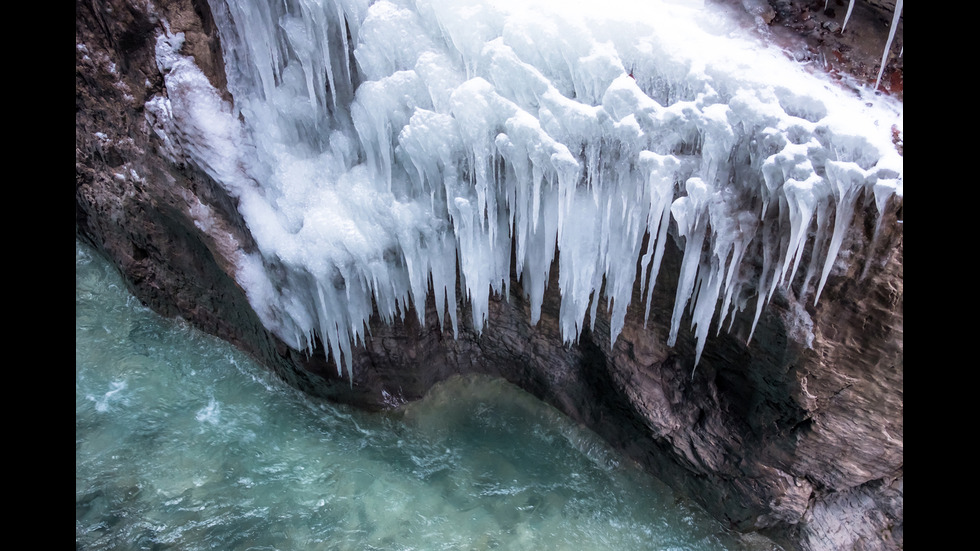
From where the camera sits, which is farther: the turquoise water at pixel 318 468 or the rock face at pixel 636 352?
the turquoise water at pixel 318 468

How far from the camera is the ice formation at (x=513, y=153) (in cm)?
341

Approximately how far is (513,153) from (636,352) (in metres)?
1.74

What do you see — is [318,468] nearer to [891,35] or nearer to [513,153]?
[513,153]

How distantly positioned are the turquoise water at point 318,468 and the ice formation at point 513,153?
83 cm

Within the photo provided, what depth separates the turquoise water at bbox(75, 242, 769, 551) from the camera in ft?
14.5

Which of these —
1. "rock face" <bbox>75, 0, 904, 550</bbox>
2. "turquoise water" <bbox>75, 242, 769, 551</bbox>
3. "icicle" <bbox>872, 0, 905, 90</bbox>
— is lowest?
"turquoise water" <bbox>75, 242, 769, 551</bbox>

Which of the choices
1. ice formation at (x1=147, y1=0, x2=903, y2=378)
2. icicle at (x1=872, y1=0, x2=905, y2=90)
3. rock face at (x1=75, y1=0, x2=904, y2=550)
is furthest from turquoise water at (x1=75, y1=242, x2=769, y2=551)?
icicle at (x1=872, y1=0, x2=905, y2=90)

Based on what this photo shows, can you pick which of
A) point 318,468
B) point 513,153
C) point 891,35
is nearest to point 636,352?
point 513,153

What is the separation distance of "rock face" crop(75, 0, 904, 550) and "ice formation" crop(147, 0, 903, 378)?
19 centimetres

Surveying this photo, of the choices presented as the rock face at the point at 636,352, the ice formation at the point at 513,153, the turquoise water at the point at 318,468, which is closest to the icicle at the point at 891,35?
the ice formation at the point at 513,153

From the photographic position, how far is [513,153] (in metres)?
3.90

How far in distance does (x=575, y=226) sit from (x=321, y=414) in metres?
2.76

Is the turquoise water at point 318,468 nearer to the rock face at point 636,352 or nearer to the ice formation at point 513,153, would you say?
the rock face at point 636,352

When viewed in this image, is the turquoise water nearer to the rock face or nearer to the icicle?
the rock face
